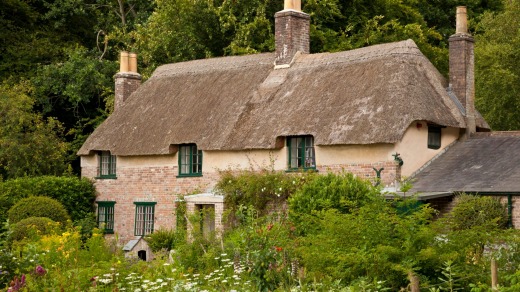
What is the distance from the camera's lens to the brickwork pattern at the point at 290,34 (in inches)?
1067

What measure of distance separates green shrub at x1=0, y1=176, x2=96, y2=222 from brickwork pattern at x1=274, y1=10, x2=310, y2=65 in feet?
26.0

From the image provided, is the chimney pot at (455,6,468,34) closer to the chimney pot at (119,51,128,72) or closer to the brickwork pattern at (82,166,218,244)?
the brickwork pattern at (82,166,218,244)

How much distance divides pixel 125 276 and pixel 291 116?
476 inches

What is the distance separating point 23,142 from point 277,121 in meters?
11.1

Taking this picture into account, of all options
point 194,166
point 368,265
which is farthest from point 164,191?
point 368,265

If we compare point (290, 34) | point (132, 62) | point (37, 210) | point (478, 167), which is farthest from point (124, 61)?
point (478, 167)

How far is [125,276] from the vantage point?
535 inches

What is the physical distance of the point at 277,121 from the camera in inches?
992

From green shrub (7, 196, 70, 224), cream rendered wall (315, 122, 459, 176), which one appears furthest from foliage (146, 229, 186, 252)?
cream rendered wall (315, 122, 459, 176)

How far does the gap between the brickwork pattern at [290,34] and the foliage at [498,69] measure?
21.4ft

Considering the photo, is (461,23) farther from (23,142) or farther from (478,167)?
(23,142)

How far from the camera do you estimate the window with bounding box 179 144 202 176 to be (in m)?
27.3

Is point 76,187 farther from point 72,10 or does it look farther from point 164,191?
point 72,10

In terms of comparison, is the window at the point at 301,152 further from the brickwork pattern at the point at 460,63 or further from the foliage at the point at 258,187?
Result: the brickwork pattern at the point at 460,63
